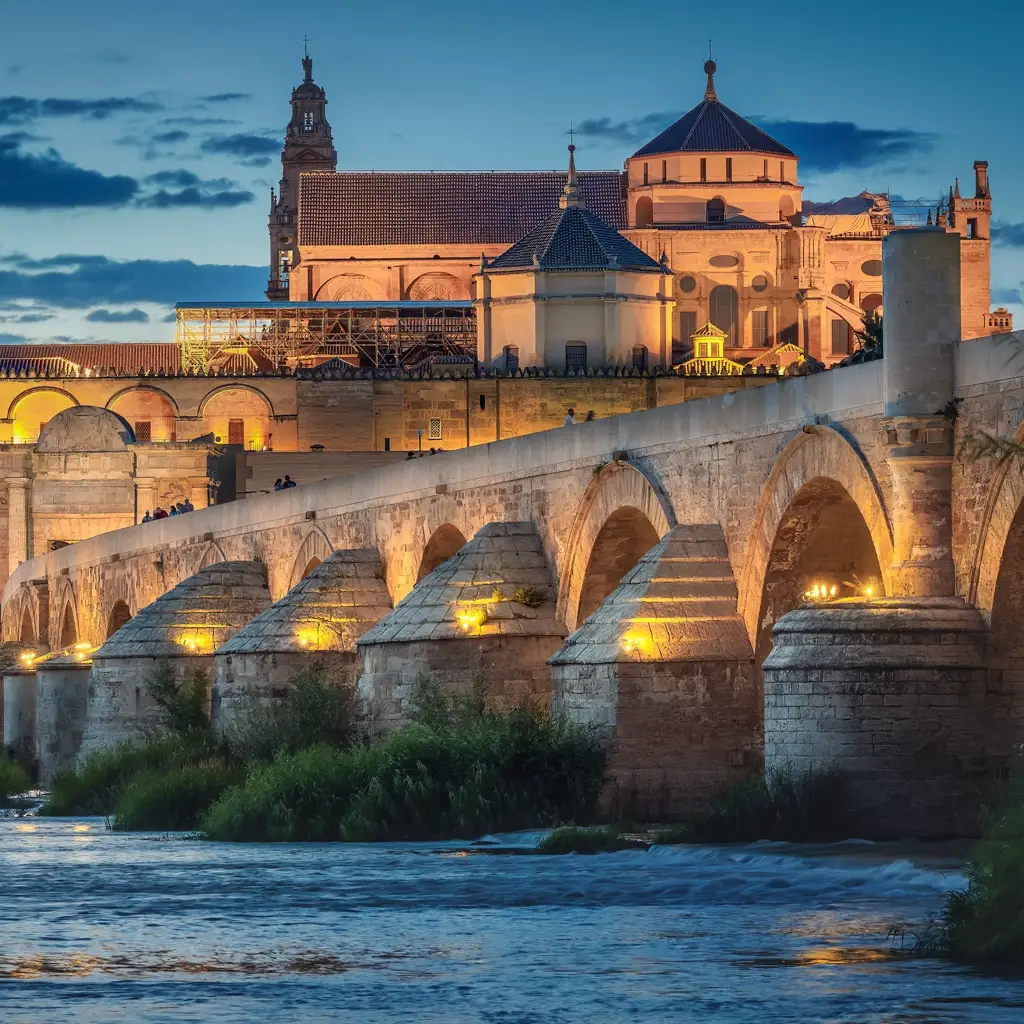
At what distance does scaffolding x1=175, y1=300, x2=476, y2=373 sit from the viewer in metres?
85.8

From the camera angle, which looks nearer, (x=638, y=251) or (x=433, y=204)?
(x=638, y=251)

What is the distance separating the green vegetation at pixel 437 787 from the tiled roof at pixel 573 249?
5565cm

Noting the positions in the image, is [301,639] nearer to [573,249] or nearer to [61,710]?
[61,710]

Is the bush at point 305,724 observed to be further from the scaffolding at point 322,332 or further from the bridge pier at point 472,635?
the scaffolding at point 322,332

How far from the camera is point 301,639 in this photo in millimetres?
31219

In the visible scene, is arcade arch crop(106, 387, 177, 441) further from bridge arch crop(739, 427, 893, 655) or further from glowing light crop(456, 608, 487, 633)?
bridge arch crop(739, 427, 893, 655)

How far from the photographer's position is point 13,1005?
42.8ft

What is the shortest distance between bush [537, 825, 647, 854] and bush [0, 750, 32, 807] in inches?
655

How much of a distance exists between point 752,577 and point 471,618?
4.88 metres

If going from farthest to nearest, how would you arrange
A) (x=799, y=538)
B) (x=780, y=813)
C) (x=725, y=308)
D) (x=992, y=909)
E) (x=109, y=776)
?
1. (x=725, y=308)
2. (x=109, y=776)
3. (x=799, y=538)
4. (x=780, y=813)
5. (x=992, y=909)

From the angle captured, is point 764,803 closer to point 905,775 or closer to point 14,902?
point 905,775

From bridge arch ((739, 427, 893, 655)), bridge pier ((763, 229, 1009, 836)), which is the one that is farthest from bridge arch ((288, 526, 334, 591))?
bridge pier ((763, 229, 1009, 836))

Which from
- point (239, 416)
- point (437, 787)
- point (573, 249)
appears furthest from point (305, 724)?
point (239, 416)

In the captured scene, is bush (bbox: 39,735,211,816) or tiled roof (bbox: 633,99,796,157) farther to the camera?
tiled roof (bbox: 633,99,796,157)
